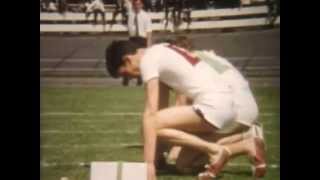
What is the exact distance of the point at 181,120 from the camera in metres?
2.96

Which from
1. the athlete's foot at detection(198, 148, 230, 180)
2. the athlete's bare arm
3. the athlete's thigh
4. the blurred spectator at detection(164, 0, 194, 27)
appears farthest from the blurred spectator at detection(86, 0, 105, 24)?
the athlete's foot at detection(198, 148, 230, 180)

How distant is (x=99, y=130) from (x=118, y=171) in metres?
0.19

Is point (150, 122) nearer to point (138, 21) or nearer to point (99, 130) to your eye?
point (99, 130)

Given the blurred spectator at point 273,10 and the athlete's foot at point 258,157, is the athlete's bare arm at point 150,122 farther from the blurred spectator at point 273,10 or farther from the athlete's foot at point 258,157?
Result: the blurred spectator at point 273,10

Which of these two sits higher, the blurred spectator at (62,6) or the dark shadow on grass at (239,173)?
the blurred spectator at (62,6)

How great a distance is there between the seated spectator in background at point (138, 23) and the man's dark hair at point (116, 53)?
0.13 feet

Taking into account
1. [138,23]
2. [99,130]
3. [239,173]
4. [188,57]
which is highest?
[138,23]

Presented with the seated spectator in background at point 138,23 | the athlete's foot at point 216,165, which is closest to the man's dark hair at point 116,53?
the seated spectator in background at point 138,23

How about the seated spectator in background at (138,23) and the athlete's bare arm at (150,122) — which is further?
the seated spectator in background at (138,23)

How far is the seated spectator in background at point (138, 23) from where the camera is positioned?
9.95 ft

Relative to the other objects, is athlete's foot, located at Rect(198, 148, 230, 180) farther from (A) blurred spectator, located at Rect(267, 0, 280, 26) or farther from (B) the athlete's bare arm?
(A) blurred spectator, located at Rect(267, 0, 280, 26)

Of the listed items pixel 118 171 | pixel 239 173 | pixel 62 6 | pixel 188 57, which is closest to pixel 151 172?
pixel 118 171

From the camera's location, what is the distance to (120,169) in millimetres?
2975

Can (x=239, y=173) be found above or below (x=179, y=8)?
below
